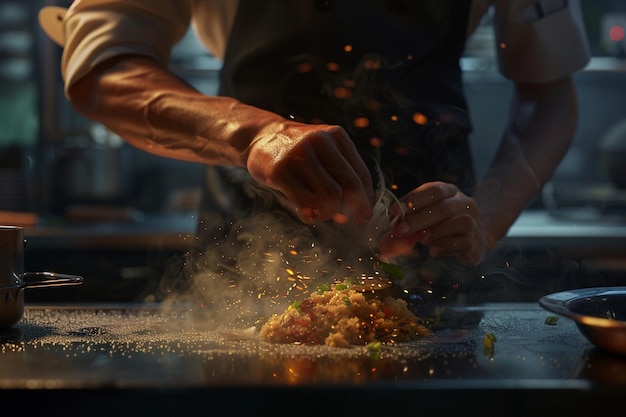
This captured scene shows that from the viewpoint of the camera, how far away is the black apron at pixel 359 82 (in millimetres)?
1897

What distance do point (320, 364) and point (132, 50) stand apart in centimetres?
96

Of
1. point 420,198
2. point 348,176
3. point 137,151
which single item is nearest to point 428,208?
point 420,198

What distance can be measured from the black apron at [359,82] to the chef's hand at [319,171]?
1.55 ft

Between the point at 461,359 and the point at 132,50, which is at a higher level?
the point at 132,50

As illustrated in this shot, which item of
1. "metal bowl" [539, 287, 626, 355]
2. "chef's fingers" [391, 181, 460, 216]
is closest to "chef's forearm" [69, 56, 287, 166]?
"chef's fingers" [391, 181, 460, 216]

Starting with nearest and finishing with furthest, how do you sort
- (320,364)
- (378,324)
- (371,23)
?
(320,364) → (378,324) → (371,23)

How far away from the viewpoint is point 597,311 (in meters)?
1.31

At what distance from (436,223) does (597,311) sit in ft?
1.11

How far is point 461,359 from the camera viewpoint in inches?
45.7

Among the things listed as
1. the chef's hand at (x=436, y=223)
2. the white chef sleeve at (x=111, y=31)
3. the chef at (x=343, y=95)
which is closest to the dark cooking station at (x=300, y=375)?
the chef's hand at (x=436, y=223)

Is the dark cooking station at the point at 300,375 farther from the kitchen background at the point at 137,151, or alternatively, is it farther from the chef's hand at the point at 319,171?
the kitchen background at the point at 137,151

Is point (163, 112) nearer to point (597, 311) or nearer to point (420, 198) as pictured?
point (420, 198)

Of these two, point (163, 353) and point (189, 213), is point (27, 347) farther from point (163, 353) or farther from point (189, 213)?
point (189, 213)

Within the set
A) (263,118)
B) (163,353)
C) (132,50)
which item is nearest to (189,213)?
(132,50)
